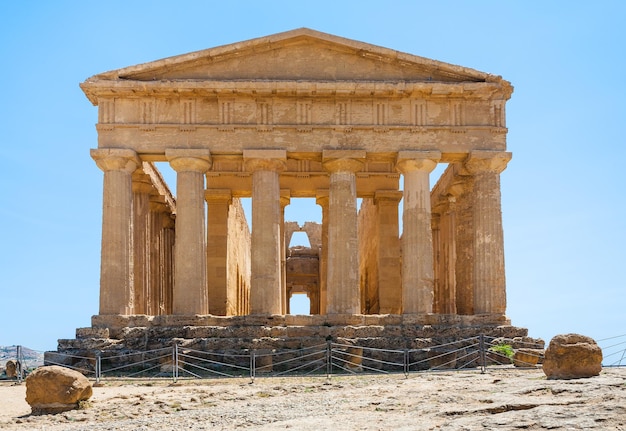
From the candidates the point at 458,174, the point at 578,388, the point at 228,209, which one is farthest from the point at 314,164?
the point at 578,388

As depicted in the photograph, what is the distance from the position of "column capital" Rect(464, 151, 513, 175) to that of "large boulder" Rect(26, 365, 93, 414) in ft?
53.2

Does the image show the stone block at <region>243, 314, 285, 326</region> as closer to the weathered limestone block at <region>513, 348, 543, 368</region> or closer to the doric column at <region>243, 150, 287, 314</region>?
the doric column at <region>243, 150, 287, 314</region>

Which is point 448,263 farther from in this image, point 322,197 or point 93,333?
point 93,333

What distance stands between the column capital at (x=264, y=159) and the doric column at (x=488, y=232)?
6335mm

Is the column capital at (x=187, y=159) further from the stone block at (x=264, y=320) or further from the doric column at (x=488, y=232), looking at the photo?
the doric column at (x=488, y=232)

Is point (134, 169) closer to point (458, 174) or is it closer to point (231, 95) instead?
point (231, 95)

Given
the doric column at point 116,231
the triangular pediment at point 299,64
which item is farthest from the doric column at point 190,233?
the triangular pediment at point 299,64

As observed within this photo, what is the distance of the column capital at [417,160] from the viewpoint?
1108 inches

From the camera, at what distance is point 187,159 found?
27.9m

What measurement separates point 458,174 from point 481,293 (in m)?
4.63

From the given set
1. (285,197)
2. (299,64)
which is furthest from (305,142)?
(285,197)

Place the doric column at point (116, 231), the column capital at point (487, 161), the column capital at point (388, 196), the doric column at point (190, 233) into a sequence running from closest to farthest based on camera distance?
the doric column at point (116, 231) < the doric column at point (190, 233) < the column capital at point (487, 161) < the column capital at point (388, 196)

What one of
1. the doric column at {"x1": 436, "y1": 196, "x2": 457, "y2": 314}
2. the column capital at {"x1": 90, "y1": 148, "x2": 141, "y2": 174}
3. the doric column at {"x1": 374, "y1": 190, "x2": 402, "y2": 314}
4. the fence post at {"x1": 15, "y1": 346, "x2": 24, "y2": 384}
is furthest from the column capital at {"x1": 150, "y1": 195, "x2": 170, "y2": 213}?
the fence post at {"x1": 15, "y1": 346, "x2": 24, "y2": 384}

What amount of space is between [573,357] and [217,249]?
780 inches
